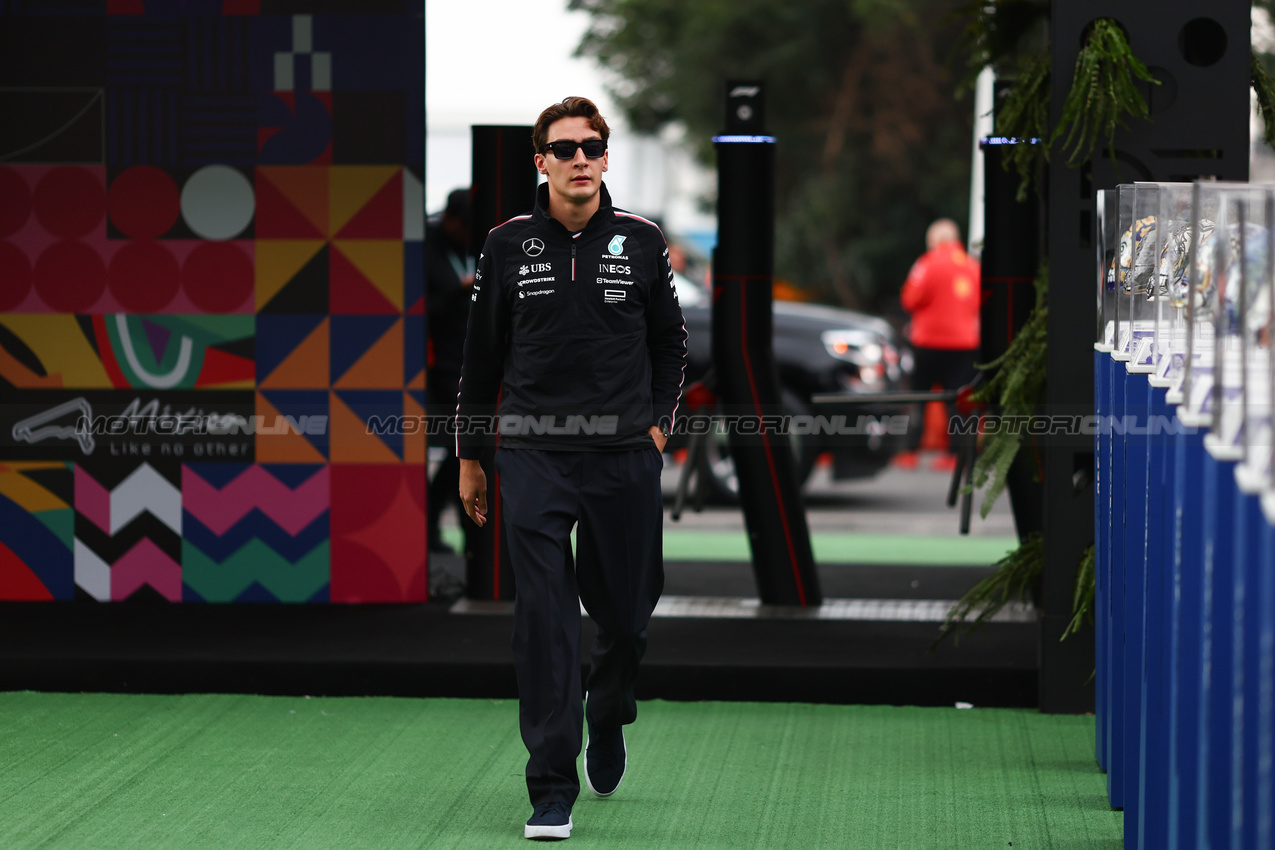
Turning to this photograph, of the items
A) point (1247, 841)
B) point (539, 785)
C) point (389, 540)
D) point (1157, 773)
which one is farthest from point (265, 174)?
point (1247, 841)

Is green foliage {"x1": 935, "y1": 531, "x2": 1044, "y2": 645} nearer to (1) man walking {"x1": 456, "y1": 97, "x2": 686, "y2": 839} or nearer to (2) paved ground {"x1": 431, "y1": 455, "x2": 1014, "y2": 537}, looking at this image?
(1) man walking {"x1": 456, "y1": 97, "x2": 686, "y2": 839}

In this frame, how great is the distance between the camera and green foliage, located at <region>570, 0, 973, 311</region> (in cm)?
2216

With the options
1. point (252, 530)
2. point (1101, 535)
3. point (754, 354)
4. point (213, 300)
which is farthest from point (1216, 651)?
point (213, 300)

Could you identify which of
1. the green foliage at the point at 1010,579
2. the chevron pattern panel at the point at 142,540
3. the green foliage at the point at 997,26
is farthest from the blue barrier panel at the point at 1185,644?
the chevron pattern panel at the point at 142,540

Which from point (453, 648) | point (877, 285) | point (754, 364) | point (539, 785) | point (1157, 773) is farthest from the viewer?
point (877, 285)

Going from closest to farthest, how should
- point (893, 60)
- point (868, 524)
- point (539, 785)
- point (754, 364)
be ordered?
point (539, 785)
point (754, 364)
point (868, 524)
point (893, 60)

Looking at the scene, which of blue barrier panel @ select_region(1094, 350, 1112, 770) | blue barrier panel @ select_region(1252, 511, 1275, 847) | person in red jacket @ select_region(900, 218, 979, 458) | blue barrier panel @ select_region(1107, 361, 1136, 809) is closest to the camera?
blue barrier panel @ select_region(1252, 511, 1275, 847)

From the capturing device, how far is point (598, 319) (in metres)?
4.16

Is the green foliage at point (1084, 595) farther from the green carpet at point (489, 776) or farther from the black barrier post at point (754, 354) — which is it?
the black barrier post at point (754, 354)

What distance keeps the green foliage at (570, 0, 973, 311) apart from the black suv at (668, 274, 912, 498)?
10.1 m

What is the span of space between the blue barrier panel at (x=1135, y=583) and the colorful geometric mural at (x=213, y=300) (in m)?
3.67

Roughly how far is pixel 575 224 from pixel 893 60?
18825mm

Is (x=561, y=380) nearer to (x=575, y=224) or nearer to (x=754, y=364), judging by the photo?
(x=575, y=224)

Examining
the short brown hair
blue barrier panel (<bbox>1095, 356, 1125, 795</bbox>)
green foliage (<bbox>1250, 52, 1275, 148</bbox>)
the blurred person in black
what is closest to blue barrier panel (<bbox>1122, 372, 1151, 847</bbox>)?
blue barrier panel (<bbox>1095, 356, 1125, 795</bbox>)
